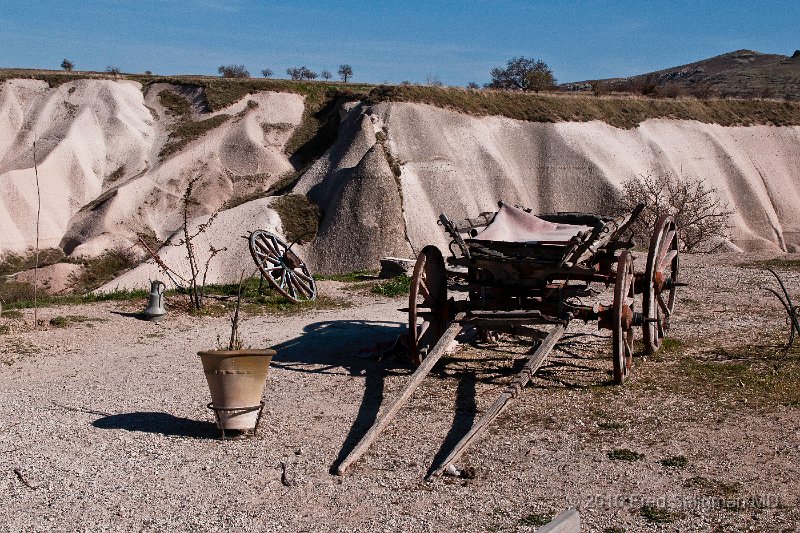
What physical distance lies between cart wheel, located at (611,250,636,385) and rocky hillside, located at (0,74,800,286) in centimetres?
1988

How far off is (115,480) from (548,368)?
510 cm

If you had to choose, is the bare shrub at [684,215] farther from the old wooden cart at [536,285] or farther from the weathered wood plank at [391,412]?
the weathered wood plank at [391,412]

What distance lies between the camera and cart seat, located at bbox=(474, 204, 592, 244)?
9836 millimetres

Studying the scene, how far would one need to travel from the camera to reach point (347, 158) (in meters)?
34.0

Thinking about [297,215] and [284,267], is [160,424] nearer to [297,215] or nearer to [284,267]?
[284,267]

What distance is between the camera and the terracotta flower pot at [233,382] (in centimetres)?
726

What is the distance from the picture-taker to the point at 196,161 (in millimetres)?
40438

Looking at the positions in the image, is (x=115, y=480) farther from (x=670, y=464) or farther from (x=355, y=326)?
(x=355, y=326)

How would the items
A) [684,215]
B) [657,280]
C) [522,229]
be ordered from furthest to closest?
[684,215]
[522,229]
[657,280]

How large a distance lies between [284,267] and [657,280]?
7.59 meters

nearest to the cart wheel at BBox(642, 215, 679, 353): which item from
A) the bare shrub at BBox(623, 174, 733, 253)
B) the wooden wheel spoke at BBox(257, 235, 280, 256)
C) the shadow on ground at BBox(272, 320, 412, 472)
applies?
the shadow on ground at BBox(272, 320, 412, 472)

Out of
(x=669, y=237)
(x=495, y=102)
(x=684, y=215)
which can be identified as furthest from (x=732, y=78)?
(x=669, y=237)

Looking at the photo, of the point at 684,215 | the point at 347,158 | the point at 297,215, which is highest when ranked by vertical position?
the point at 347,158

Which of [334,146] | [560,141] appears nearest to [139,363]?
[334,146]
